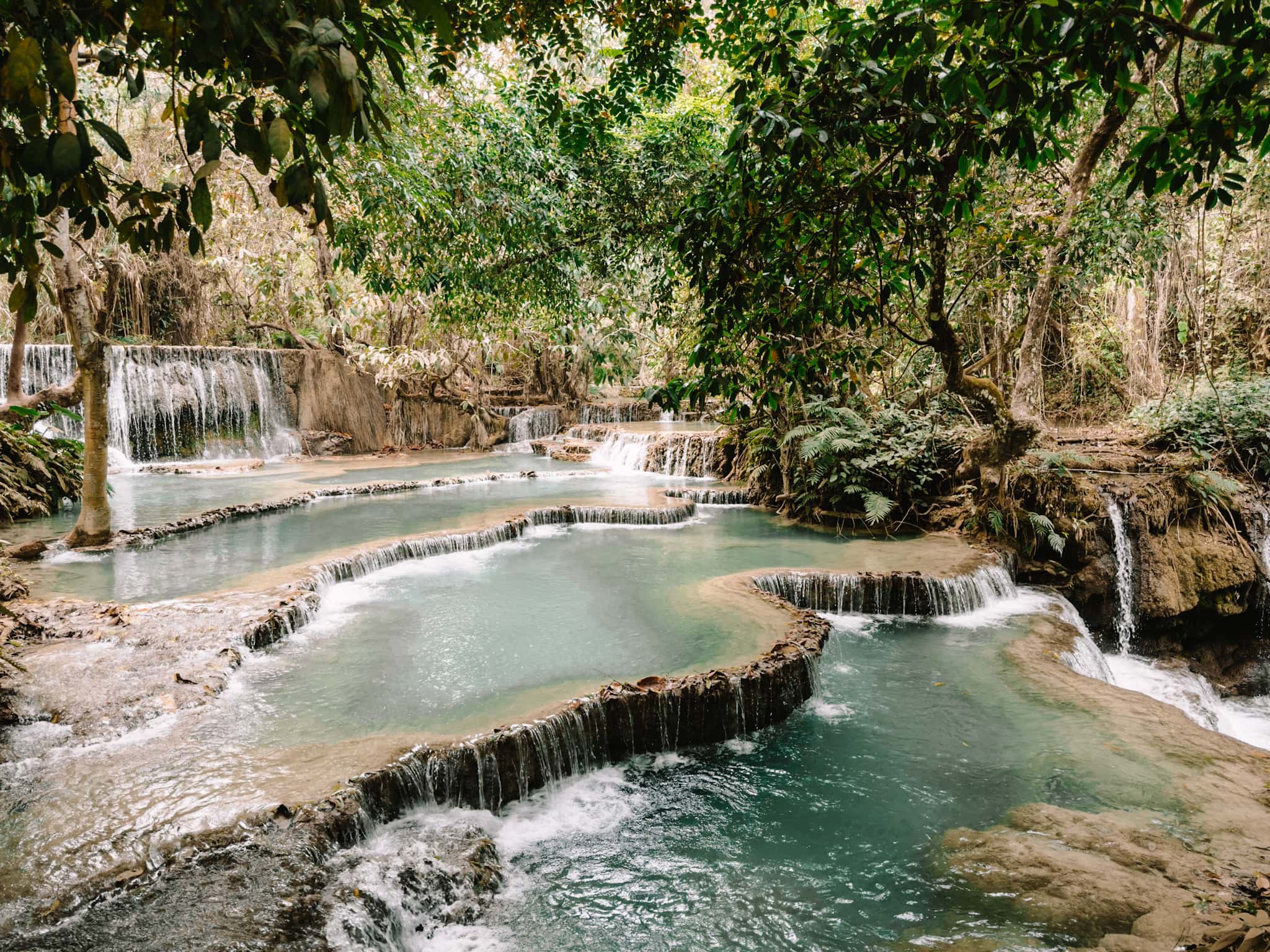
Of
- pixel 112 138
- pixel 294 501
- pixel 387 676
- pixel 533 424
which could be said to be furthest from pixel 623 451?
pixel 112 138

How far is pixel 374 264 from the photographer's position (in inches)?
287

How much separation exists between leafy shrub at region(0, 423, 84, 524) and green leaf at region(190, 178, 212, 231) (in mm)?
10828

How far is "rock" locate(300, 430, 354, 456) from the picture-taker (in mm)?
20328

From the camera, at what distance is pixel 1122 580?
9023 mm

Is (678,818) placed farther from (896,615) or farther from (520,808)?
(896,615)

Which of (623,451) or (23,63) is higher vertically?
(23,63)

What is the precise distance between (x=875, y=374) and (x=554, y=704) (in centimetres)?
1237

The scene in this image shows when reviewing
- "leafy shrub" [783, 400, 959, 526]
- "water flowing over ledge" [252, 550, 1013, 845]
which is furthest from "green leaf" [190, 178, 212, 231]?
"leafy shrub" [783, 400, 959, 526]

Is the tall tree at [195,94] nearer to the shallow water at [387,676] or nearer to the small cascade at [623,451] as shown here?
the shallow water at [387,676]

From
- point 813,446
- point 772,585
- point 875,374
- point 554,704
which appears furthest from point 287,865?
point 875,374

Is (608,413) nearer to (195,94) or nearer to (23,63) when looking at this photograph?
(195,94)

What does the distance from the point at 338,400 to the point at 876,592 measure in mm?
17495

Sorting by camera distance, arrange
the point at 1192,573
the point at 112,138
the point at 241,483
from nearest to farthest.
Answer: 1. the point at 112,138
2. the point at 1192,573
3. the point at 241,483

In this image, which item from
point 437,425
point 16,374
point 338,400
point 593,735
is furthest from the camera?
point 437,425
